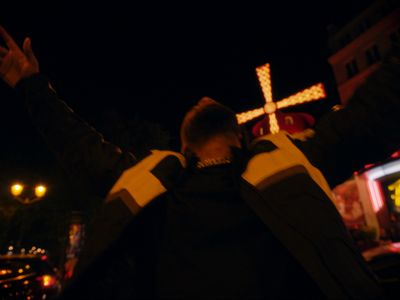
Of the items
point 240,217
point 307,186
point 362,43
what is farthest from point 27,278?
point 362,43

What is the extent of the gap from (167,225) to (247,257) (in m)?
0.39

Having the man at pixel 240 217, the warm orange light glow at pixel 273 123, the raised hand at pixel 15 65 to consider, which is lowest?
the man at pixel 240 217

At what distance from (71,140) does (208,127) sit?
757mm

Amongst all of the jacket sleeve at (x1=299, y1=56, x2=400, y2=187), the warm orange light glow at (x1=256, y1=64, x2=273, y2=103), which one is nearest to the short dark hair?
the jacket sleeve at (x1=299, y1=56, x2=400, y2=187)

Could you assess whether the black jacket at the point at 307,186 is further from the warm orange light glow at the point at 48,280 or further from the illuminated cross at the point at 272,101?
the illuminated cross at the point at 272,101

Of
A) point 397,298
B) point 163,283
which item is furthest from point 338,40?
point 163,283

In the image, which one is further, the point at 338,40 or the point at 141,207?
the point at 338,40

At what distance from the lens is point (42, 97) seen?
6.18 feet

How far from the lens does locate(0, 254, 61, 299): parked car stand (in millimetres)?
5122

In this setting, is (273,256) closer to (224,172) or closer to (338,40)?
(224,172)

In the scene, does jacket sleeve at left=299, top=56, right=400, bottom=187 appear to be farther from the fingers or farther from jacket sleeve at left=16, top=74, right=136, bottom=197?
the fingers

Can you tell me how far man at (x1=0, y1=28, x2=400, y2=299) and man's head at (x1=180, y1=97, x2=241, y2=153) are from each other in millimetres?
118

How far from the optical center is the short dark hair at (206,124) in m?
1.85

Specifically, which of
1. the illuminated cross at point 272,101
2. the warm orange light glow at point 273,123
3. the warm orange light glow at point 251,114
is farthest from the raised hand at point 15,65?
the warm orange light glow at point 251,114
